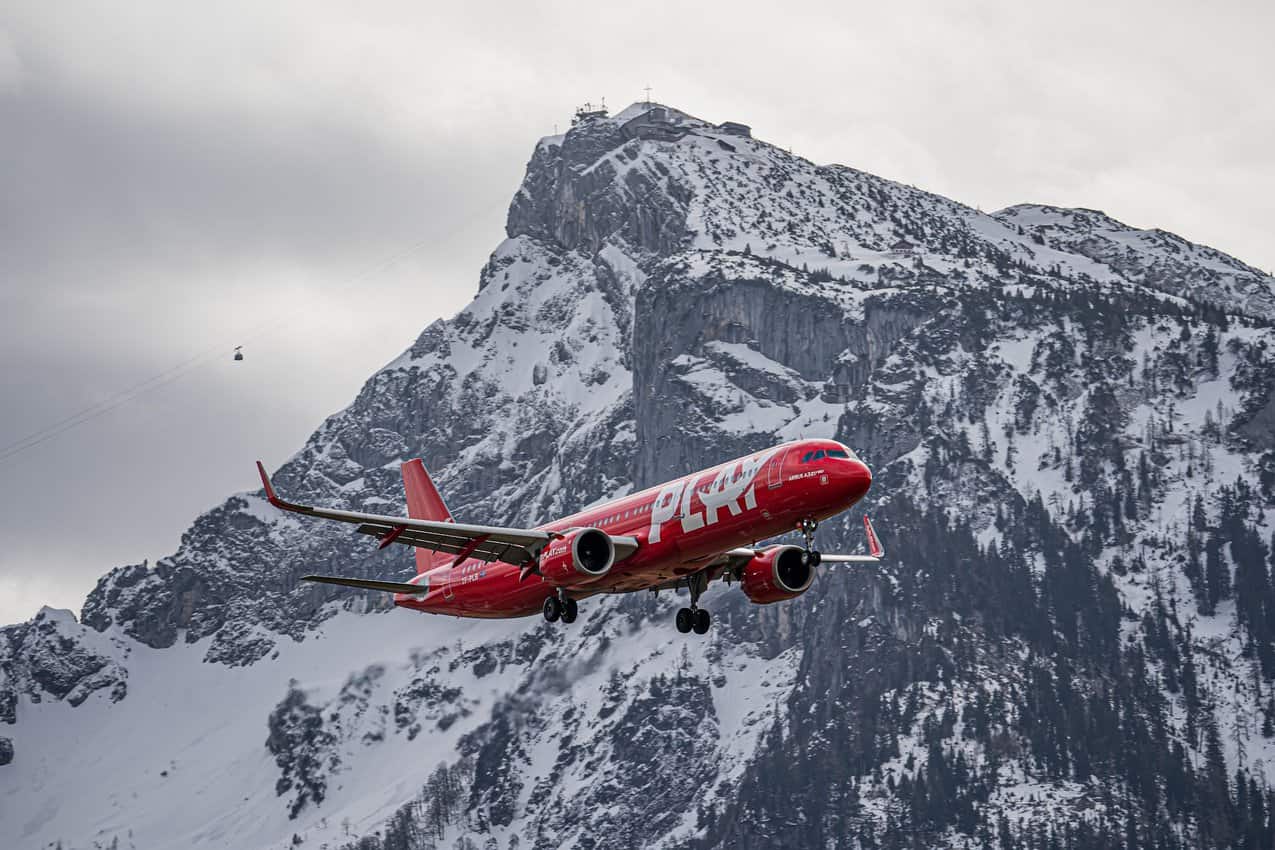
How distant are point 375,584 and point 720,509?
20.6 m

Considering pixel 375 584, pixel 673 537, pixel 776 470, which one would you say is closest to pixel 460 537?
pixel 375 584

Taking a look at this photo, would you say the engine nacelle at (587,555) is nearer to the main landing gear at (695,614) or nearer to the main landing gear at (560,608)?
the main landing gear at (560,608)

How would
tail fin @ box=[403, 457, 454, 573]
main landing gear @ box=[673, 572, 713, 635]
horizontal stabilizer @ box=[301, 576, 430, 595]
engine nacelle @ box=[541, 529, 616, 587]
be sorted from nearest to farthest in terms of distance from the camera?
engine nacelle @ box=[541, 529, 616, 587]
horizontal stabilizer @ box=[301, 576, 430, 595]
main landing gear @ box=[673, 572, 713, 635]
tail fin @ box=[403, 457, 454, 573]

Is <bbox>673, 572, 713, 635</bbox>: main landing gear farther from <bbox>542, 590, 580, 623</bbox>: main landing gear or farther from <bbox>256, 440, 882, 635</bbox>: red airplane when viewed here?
<bbox>542, 590, 580, 623</bbox>: main landing gear

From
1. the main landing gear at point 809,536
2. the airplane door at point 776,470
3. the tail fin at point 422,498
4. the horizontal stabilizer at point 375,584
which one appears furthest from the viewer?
the tail fin at point 422,498

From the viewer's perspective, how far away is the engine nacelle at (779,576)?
309ft

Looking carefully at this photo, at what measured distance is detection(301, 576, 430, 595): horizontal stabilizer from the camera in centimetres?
9494

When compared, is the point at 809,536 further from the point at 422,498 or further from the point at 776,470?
the point at 422,498

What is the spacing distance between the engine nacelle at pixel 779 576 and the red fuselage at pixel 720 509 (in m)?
2.88

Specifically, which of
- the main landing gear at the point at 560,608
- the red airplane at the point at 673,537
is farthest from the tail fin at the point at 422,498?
the main landing gear at the point at 560,608

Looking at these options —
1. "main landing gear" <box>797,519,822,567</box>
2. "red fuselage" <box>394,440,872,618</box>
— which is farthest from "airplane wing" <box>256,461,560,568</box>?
"main landing gear" <box>797,519,822,567</box>

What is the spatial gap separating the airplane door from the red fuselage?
1.7 inches

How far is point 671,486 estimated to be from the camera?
92.6 m

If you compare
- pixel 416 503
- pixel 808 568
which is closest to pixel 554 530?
pixel 808 568
